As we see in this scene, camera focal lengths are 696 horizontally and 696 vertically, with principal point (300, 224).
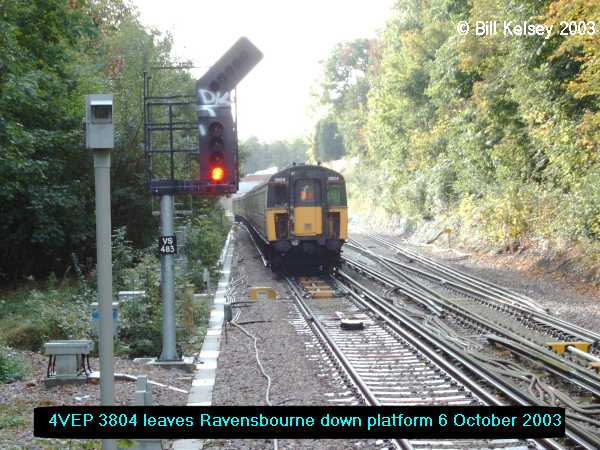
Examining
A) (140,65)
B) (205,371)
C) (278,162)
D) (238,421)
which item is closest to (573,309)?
(205,371)

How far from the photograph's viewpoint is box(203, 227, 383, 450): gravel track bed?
6.78 m

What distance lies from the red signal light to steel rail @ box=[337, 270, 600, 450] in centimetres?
391

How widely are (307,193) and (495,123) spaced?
8310mm

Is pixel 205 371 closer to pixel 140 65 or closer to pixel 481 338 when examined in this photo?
pixel 481 338

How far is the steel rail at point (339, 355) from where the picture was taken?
698 cm

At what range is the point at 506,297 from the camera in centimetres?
1546

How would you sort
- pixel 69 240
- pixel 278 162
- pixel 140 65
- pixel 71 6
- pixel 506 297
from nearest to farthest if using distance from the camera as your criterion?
pixel 506 297 < pixel 71 6 < pixel 69 240 < pixel 140 65 < pixel 278 162

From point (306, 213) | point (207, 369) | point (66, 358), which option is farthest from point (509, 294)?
point (66, 358)

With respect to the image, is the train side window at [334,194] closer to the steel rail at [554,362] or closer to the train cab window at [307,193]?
the train cab window at [307,193]

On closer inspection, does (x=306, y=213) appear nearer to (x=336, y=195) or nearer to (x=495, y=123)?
(x=336, y=195)

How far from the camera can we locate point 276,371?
970cm

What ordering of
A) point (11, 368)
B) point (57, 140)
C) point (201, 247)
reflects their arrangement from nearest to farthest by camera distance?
1. point (11, 368)
2. point (57, 140)
3. point (201, 247)

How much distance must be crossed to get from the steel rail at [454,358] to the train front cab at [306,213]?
3867 mm

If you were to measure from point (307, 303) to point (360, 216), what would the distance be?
37629mm
